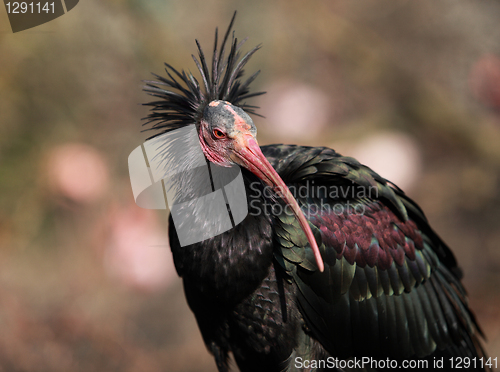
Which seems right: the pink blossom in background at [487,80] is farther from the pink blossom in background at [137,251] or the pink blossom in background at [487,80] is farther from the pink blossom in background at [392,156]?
the pink blossom in background at [137,251]

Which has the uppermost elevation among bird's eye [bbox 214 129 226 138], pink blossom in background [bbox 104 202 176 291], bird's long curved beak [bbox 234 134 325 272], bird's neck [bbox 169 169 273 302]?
bird's eye [bbox 214 129 226 138]

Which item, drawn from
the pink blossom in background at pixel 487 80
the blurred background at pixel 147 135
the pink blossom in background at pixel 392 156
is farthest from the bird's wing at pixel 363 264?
the pink blossom in background at pixel 487 80

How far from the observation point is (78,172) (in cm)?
611

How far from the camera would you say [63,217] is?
19.8ft

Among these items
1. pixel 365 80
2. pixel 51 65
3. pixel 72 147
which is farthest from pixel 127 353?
pixel 365 80

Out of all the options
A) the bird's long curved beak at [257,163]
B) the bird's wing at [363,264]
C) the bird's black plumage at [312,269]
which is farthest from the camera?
the bird's wing at [363,264]

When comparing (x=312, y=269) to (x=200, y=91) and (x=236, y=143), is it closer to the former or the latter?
(x=236, y=143)

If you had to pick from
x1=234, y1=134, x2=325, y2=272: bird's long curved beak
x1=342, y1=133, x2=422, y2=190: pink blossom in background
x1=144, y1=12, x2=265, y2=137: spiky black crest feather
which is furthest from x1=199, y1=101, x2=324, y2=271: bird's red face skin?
x1=342, y1=133, x2=422, y2=190: pink blossom in background

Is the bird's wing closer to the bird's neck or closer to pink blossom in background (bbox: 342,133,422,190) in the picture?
the bird's neck

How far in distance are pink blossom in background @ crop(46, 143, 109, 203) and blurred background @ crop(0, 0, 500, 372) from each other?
0.02 metres

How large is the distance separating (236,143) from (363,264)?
1.28 m

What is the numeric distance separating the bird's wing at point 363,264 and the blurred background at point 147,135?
10.6 ft

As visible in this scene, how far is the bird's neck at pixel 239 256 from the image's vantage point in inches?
107

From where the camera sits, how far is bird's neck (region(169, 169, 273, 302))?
8.95 feet
